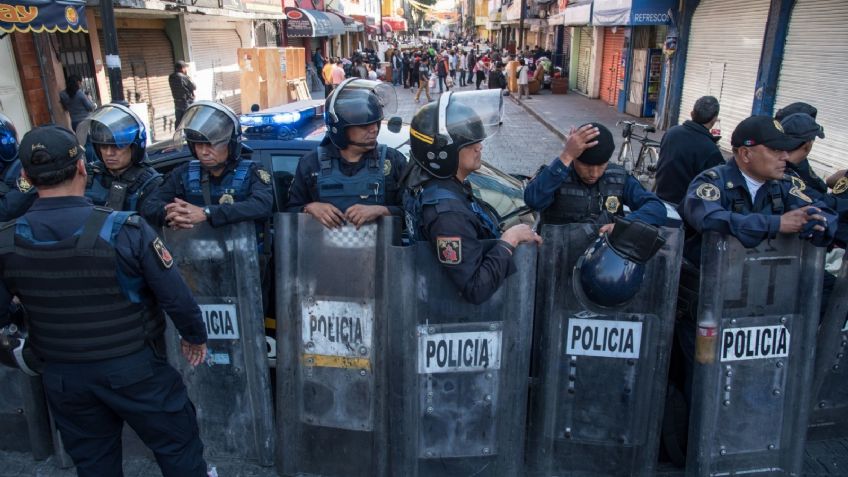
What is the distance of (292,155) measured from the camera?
14.3 ft

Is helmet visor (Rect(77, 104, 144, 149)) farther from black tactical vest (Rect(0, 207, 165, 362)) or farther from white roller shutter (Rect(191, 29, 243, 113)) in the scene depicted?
white roller shutter (Rect(191, 29, 243, 113))

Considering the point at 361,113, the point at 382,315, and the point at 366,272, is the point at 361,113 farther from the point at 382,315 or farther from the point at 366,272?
the point at 382,315

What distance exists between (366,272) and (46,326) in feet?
4.36

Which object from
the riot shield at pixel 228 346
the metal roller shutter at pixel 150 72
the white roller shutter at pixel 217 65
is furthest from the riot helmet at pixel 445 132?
the white roller shutter at pixel 217 65

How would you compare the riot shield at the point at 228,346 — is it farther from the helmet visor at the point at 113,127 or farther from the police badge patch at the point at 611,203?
the police badge patch at the point at 611,203

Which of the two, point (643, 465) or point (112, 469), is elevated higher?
point (112, 469)

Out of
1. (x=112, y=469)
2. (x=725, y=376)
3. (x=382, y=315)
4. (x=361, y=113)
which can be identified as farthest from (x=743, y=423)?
(x=112, y=469)

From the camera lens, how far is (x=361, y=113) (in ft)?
10.4

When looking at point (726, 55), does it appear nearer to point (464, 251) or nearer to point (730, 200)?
point (730, 200)

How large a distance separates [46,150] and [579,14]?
20.5m

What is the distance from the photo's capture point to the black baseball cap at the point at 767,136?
2.77 meters

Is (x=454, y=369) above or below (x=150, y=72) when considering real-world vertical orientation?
below

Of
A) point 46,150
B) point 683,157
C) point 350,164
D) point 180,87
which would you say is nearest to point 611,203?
point 350,164

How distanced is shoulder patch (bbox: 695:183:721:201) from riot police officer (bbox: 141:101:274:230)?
2217 millimetres
